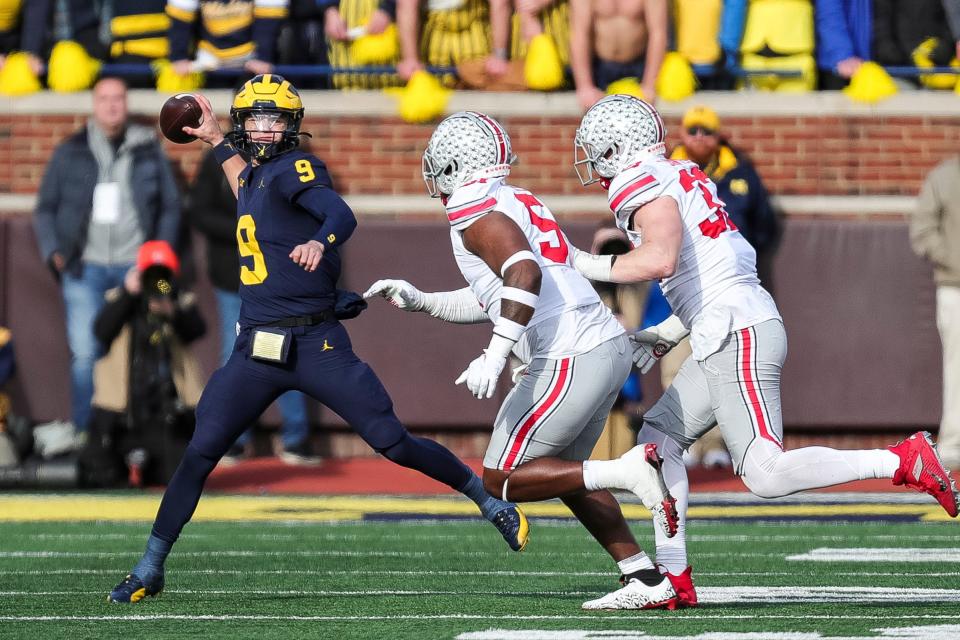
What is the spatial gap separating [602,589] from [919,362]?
19.1ft

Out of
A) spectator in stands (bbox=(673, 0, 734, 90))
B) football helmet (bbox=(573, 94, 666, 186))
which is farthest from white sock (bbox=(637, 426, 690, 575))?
spectator in stands (bbox=(673, 0, 734, 90))

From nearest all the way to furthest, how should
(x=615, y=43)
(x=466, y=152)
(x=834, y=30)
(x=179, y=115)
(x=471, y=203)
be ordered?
(x=471, y=203) → (x=466, y=152) → (x=179, y=115) → (x=615, y=43) → (x=834, y=30)

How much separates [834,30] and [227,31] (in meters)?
3.98

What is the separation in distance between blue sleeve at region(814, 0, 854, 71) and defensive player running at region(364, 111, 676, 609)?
651 cm

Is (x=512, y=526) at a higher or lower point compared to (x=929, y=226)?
lower

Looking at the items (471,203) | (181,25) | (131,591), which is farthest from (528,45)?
(131,591)

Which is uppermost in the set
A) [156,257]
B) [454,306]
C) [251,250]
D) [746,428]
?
[251,250]

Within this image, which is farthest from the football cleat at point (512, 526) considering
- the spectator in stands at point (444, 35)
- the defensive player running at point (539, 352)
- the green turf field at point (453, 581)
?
the spectator in stands at point (444, 35)

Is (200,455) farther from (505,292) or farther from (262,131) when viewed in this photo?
(505,292)

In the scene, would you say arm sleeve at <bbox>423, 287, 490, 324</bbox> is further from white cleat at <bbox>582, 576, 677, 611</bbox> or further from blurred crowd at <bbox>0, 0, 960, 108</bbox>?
blurred crowd at <bbox>0, 0, 960, 108</bbox>

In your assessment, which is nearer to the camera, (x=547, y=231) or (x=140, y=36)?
(x=547, y=231)

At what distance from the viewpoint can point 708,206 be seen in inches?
231

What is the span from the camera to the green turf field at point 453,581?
536 centimetres

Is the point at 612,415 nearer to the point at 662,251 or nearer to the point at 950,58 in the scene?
the point at 950,58
